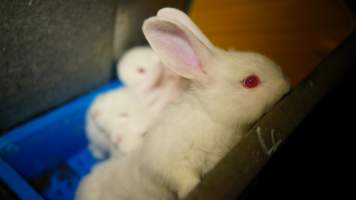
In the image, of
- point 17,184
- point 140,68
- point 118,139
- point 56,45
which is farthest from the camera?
point 140,68

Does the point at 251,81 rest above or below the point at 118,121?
above

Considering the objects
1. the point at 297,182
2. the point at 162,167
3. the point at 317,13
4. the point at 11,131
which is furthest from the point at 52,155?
the point at 317,13

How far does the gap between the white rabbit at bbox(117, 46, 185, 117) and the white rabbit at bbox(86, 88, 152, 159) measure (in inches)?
1.7

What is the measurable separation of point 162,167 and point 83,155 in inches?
31.7

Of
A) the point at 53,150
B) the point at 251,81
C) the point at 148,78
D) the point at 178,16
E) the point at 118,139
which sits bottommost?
the point at 53,150

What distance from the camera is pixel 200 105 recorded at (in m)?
0.86

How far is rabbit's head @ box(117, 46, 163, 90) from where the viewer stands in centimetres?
126

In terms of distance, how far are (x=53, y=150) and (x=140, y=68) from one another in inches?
20.2

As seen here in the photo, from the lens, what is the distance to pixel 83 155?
1508mm

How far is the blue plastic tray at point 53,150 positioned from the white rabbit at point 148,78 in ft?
0.77

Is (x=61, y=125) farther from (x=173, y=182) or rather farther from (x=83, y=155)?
(x=173, y=182)

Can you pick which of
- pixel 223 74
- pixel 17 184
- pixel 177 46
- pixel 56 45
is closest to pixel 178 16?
pixel 177 46

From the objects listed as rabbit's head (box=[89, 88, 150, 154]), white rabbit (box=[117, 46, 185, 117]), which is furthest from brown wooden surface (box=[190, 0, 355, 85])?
rabbit's head (box=[89, 88, 150, 154])

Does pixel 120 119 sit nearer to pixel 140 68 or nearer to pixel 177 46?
pixel 140 68
